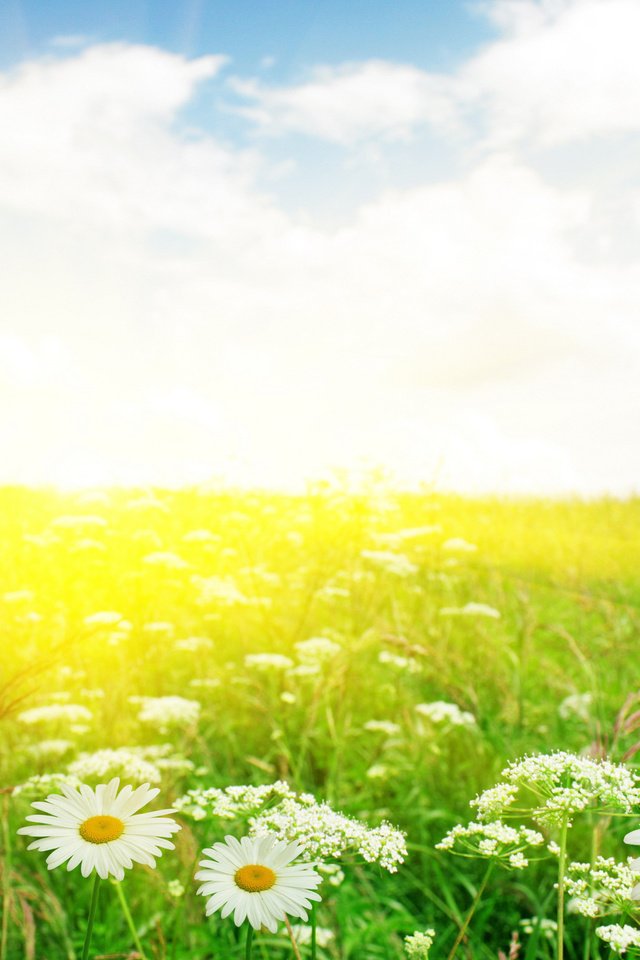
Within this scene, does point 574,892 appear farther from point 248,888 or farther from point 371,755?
point 371,755

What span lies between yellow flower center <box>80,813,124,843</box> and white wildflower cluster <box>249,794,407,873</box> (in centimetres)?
18

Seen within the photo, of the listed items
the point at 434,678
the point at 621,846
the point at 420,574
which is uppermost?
the point at 420,574

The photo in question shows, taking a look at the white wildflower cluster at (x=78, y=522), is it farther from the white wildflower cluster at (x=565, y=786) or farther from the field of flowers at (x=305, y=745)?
the white wildflower cluster at (x=565, y=786)

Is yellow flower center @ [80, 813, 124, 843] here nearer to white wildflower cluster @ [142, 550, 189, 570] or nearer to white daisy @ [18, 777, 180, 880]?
white daisy @ [18, 777, 180, 880]

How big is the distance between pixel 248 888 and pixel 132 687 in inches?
139

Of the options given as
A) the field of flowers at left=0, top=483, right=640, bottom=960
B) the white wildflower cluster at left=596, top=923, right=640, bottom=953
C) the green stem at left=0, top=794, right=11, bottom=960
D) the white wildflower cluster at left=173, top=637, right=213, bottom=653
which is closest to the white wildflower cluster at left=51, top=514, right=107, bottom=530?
the field of flowers at left=0, top=483, right=640, bottom=960

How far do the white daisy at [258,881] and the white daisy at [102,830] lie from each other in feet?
0.25

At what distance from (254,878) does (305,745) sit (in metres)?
2.28

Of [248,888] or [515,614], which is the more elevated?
[248,888]

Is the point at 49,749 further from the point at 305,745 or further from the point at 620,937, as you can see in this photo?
the point at 620,937

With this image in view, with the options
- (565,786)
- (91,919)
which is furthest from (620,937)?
(91,919)

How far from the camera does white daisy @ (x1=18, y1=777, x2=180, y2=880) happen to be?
956 mm

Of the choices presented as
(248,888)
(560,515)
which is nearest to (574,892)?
(248,888)

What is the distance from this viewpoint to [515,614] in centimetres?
535
